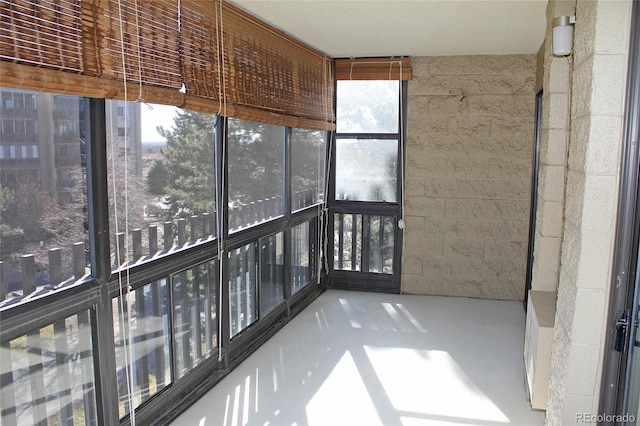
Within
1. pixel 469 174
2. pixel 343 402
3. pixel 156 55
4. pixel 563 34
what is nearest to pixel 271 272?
pixel 343 402

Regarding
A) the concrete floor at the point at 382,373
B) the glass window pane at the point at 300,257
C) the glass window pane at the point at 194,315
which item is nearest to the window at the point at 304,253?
the glass window pane at the point at 300,257

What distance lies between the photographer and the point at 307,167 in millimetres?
4672

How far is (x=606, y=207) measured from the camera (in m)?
1.71

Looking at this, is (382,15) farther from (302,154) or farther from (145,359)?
(145,359)

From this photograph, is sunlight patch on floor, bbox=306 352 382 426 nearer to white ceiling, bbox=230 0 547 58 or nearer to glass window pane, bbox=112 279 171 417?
glass window pane, bbox=112 279 171 417

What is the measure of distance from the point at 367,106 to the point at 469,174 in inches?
47.1

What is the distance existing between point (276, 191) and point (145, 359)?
185cm

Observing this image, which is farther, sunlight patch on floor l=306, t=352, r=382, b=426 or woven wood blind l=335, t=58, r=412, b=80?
woven wood blind l=335, t=58, r=412, b=80

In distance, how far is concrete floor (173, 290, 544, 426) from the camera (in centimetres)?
280

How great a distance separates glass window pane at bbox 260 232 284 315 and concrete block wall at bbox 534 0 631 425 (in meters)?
2.34

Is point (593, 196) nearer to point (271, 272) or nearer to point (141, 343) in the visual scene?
point (141, 343)

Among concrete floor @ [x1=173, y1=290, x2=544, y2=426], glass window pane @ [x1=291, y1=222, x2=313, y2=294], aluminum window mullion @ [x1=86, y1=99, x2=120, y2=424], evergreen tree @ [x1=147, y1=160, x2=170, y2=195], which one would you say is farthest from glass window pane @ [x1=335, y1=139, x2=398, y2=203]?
aluminum window mullion @ [x1=86, y1=99, x2=120, y2=424]

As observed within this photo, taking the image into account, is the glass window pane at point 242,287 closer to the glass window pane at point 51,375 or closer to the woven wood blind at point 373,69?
the glass window pane at point 51,375

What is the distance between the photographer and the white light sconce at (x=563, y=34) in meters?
2.50
